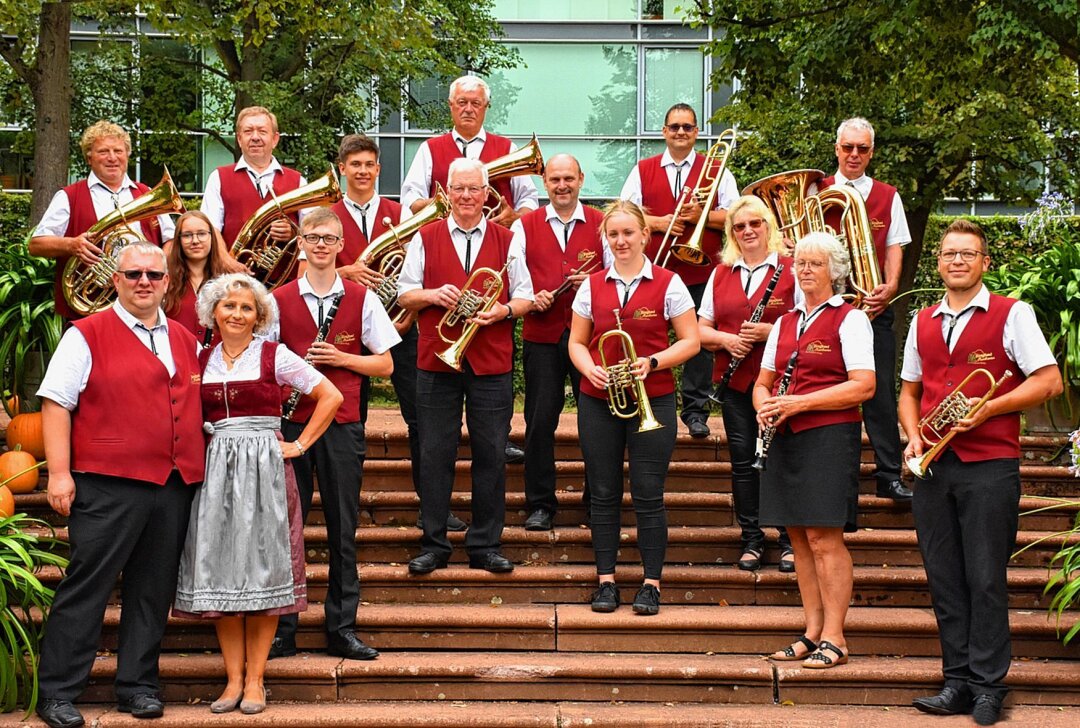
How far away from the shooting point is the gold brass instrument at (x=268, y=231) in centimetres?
688

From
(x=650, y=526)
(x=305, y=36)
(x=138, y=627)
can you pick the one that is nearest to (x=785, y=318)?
(x=650, y=526)

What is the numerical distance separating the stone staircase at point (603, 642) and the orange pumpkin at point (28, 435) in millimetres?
507

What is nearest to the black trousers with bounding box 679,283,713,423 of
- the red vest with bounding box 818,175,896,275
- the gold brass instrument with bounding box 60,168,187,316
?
the red vest with bounding box 818,175,896,275

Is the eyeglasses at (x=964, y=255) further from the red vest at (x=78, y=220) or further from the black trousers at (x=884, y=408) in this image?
the red vest at (x=78, y=220)

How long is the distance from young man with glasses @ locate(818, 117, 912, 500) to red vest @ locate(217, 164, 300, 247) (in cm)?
306

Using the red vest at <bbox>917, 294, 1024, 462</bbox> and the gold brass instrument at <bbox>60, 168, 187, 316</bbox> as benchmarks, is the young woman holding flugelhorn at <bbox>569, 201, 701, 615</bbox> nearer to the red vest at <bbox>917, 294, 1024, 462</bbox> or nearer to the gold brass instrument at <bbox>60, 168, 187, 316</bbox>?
the red vest at <bbox>917, 294, 1024, 462</bbox>

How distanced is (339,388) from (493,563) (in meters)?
1.25

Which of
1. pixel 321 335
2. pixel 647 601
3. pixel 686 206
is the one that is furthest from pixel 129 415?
pixel 686 206

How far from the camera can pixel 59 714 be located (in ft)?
17.7

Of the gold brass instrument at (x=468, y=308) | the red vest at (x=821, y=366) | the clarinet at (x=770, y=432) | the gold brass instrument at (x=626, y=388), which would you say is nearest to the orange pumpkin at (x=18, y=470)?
the gold brass instrument at (x=468, y=308)

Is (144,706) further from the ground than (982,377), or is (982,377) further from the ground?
(982,377)

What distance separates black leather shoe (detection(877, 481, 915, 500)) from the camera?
695 centimetres

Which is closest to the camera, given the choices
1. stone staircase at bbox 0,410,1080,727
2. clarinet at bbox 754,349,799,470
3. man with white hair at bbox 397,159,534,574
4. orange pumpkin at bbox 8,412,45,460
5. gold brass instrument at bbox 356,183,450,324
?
stone staircase at bbox 0,410,1080,727

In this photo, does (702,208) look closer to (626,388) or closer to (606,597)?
(626,388)
